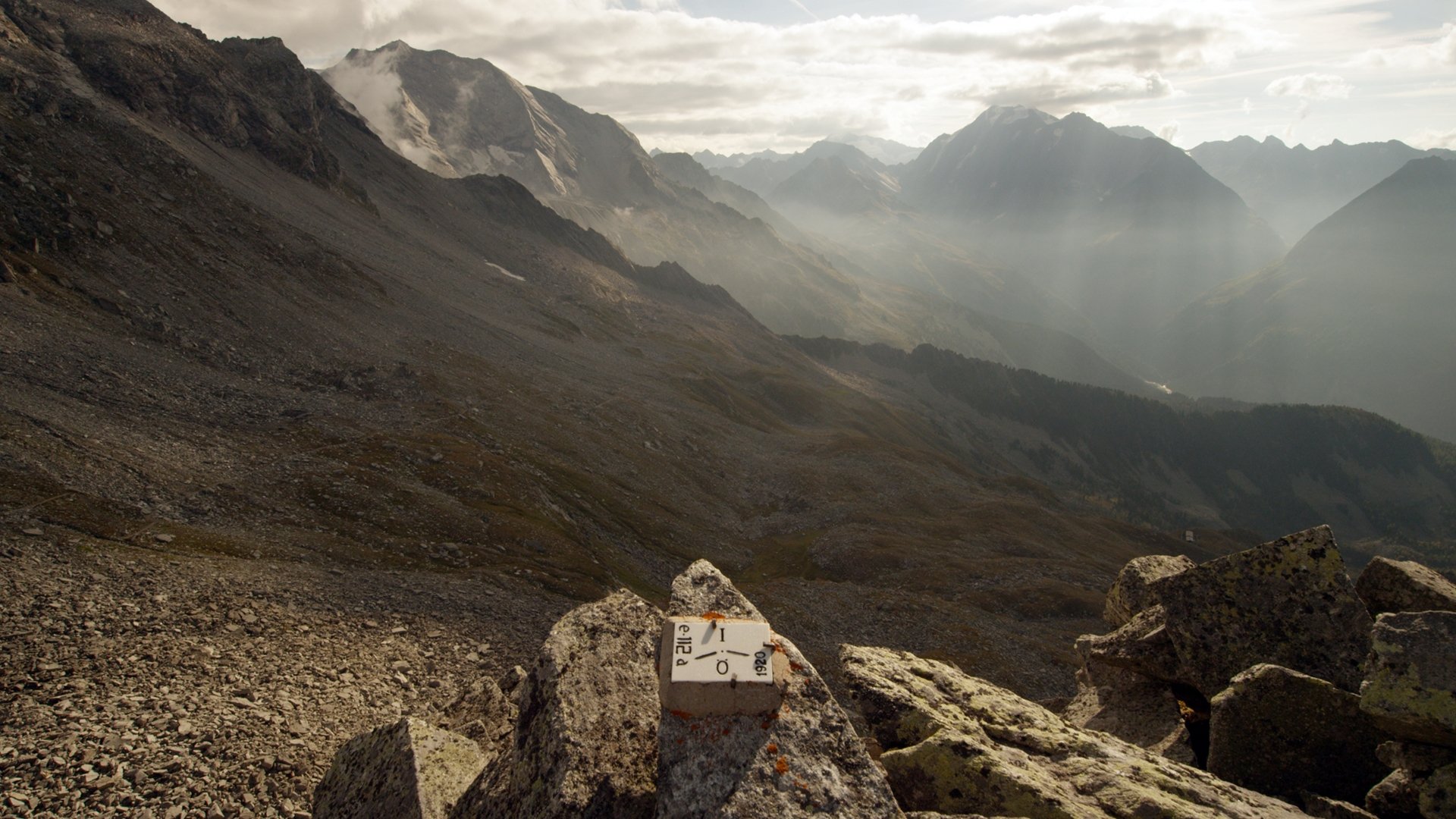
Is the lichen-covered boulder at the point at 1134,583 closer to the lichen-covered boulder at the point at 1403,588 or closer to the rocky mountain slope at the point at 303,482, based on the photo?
the lichen-covered boulder at the point at 1403,588

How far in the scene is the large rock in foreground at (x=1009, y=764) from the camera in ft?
38.3

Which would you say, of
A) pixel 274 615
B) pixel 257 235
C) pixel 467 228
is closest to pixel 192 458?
pixel 274 615

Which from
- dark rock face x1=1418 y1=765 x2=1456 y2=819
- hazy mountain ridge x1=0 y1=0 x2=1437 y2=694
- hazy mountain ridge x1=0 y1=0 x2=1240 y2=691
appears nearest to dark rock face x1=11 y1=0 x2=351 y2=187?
hazy mountain ridge x1=0 y1=0 x2=1240 y2=691

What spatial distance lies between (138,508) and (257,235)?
6420cm

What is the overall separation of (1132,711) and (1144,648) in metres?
1.77

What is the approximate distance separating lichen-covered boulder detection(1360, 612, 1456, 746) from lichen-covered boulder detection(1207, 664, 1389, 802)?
192cm

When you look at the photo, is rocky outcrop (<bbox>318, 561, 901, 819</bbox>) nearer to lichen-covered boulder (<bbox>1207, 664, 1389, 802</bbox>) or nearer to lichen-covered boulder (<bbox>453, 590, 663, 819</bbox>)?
lichen-covered boulder (<bbox>453, 590, 663, 819</bbox>)

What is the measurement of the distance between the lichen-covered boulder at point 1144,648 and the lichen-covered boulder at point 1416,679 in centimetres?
554

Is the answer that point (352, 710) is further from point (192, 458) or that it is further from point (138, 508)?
point (192, 458)

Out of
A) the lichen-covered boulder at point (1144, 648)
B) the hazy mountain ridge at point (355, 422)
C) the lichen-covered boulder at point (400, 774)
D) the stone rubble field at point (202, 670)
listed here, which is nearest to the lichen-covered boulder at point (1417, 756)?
the lichen-covered boulder at point (1144, 648)

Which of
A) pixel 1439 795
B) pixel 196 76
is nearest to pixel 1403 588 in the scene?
pixel 1439 795

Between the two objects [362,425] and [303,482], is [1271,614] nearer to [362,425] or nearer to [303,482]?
[303,482]

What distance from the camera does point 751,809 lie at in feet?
30.2

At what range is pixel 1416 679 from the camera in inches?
464
